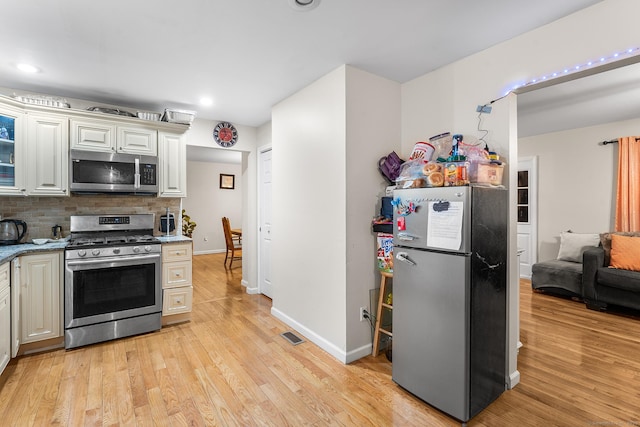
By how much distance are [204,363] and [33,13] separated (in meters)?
2.73

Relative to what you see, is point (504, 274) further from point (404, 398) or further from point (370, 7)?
point (370, 7)

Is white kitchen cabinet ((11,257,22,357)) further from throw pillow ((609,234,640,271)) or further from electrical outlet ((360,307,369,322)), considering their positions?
throw pillow ((609,234,640,271))

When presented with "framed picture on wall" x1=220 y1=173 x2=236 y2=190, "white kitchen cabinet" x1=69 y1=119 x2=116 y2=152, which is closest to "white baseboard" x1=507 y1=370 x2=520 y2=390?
"white kitchen cabinet" x1=69 y1=119 x2=116 y2=152

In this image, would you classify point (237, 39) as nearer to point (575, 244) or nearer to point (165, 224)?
point (165, 224)

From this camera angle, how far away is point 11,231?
117 inches

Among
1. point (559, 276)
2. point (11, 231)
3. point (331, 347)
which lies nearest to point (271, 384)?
point (331, 347)

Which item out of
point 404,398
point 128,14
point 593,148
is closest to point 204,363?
point 404,398

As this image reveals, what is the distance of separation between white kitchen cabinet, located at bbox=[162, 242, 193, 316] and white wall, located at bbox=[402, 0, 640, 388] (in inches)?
104

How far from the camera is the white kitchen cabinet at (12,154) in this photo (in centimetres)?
278

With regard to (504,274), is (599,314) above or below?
below

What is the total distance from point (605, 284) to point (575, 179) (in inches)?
75.1

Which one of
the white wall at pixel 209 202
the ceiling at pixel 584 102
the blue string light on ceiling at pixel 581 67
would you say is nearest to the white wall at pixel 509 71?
the blue string light on ceiling at pixel 581 67

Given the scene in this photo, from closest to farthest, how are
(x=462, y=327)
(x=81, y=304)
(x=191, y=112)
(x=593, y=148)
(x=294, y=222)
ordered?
(x=462, y=327), (x=81, y=304), (x=294, y=222), (x=191, y=112), (x=593, y=148)

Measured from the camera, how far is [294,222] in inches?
129
